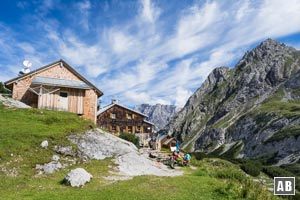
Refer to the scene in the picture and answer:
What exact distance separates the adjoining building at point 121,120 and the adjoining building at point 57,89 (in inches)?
942

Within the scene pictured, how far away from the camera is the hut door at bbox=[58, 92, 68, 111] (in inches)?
1566

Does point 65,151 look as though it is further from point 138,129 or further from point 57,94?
point 138,129

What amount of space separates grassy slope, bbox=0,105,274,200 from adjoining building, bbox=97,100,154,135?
38.7 m

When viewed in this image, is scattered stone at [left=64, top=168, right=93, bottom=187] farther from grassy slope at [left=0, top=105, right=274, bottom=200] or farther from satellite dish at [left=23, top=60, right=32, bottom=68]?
satellite dish at [left=23, top=60, right=32, bottom=68]

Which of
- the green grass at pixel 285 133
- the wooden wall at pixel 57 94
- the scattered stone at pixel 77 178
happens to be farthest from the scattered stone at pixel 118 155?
the green grass at pixel 285 133

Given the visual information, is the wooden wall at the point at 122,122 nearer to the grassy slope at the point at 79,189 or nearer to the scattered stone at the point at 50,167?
the grassy slope at the point at 79,189

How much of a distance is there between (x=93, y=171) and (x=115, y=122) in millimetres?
46491

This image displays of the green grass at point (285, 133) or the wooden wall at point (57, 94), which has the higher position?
the wooden wall at point (57, 94)

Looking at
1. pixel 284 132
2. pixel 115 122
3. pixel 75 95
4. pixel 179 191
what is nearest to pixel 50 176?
pixel 179 191

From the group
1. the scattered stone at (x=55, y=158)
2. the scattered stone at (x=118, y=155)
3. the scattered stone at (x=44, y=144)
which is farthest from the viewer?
the scattered stone at (x=44, y=144)

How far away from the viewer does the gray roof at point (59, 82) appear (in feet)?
127

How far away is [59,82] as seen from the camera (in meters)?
40.2

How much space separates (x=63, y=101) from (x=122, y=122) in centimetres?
2874

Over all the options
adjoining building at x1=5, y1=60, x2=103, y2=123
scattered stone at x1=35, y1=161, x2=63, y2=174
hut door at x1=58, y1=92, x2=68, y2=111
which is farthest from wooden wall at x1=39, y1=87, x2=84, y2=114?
scattered stone at x1=35, y1=161, x2=63, y2=174
